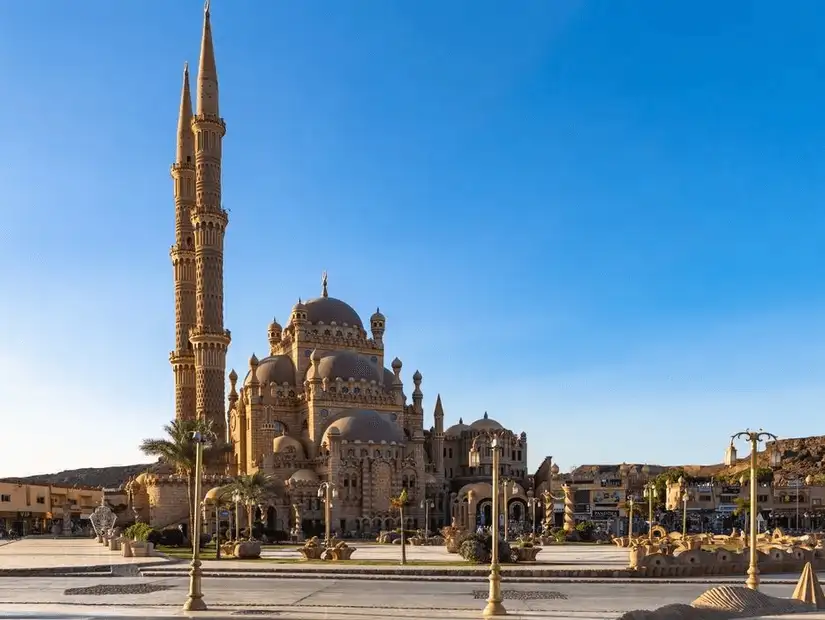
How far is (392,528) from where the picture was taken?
7925cm

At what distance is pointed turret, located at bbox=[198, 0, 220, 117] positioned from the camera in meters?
88.6

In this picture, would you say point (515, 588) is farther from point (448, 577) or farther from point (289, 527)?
point (289, 527)

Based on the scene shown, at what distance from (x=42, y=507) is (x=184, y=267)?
3138 cm

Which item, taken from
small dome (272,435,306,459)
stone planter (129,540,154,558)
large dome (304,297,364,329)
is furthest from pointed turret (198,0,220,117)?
stone planter (129,540,154,558)

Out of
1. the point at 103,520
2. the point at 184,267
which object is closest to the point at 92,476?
the point at 184,267

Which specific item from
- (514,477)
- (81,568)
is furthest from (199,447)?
(514,477)

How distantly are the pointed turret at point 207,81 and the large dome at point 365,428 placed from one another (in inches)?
1236

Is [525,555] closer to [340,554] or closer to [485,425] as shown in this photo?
[340,554]

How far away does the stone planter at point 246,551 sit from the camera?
137 feet

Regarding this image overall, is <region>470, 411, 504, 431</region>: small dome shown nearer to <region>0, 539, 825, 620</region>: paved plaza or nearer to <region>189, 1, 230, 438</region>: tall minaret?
<region>189, 1, 230, 438</region>: tall minaret

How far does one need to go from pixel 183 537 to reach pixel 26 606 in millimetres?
33428

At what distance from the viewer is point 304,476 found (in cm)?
7762

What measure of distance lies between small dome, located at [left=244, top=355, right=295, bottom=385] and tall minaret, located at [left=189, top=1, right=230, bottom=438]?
242 inches

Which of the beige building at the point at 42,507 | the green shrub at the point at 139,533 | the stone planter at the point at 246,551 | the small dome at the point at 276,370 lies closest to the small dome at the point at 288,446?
the small dome at the point at 276,370
